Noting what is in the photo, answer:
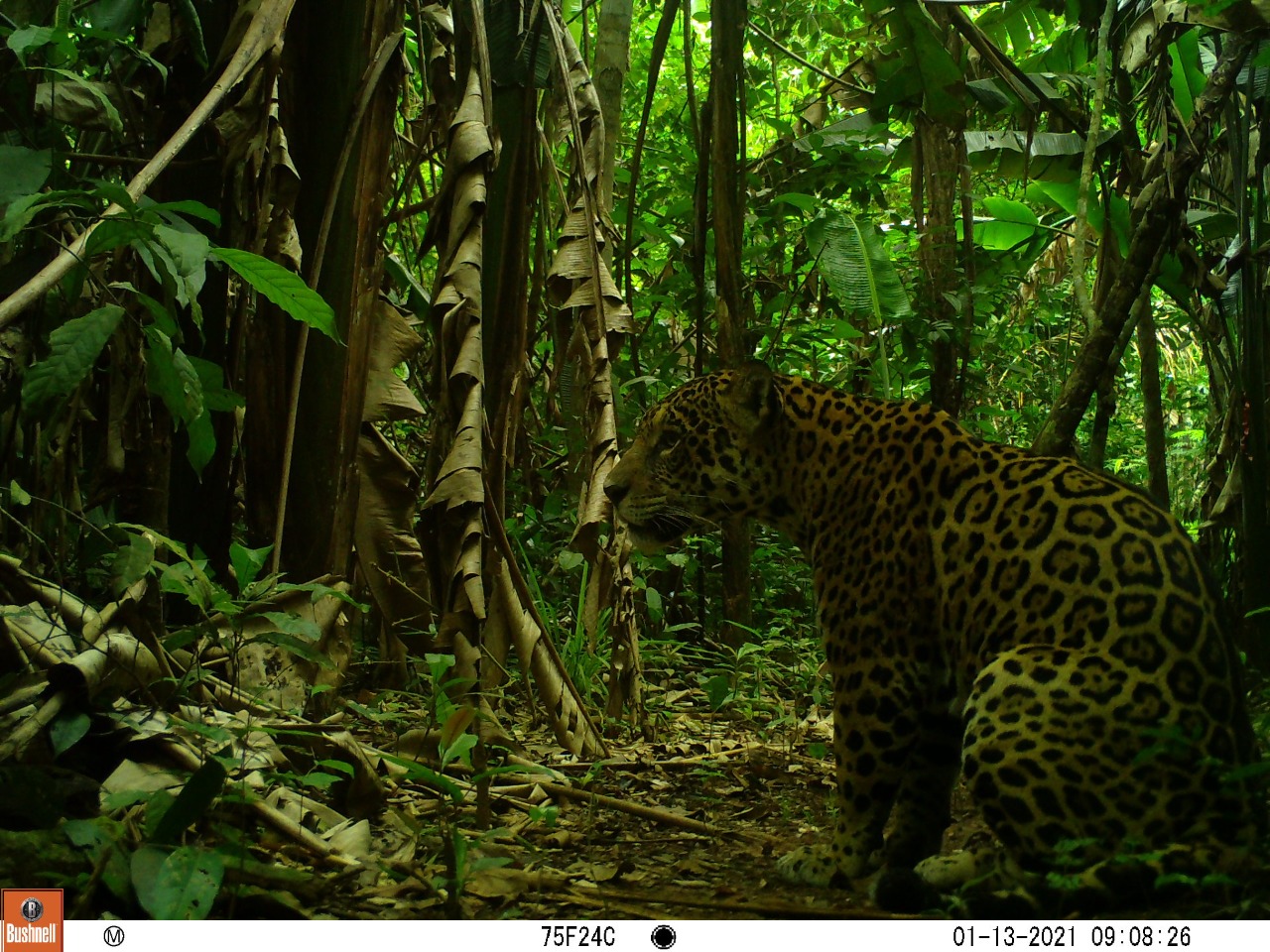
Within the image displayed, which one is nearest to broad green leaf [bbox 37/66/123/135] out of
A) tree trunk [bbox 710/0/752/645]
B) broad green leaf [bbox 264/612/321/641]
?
broad green leaf [bbox 264/612/321/641]

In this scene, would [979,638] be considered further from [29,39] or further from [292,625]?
[29,39]

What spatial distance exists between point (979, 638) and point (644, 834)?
1141 millimetres

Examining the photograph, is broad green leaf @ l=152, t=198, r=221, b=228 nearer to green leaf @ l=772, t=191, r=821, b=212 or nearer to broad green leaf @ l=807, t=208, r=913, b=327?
broad green leaf @ l=807, t=208, r=913, b=327

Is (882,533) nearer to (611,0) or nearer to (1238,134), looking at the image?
(1238,134)

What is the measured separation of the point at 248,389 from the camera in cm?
372

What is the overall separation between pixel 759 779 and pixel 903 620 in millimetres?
1245

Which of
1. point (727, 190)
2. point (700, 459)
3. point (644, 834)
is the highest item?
point (727, 190)

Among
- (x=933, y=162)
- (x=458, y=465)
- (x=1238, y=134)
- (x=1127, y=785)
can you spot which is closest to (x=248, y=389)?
(x=458, y=465)

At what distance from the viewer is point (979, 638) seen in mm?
3047

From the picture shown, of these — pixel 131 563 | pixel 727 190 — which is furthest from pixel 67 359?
pixel 727 190

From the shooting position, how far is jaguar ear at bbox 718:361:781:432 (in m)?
3.74

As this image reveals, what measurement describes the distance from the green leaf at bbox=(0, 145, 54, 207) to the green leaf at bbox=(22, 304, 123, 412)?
62cm
